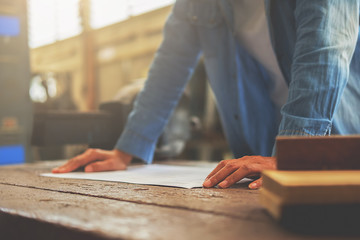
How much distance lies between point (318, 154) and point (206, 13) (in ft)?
3.15

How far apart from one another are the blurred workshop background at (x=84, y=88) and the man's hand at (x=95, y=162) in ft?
1.48

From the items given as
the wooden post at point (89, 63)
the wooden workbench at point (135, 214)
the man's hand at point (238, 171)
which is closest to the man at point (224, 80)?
the man's hand at point (238, 171)

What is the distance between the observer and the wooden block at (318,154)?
485 mm

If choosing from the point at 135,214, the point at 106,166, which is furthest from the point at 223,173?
the point at 106,166

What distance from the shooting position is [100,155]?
1.23 meters

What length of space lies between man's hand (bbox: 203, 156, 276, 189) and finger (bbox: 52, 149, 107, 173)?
55 centimetres

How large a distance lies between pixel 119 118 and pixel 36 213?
1330 millimetres

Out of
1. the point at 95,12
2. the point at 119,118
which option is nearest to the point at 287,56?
the point at 119,118

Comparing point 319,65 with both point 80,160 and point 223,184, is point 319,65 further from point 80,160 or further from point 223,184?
point 80,160

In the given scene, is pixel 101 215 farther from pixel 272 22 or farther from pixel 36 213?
pixel 272 22

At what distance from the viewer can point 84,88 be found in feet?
27.0

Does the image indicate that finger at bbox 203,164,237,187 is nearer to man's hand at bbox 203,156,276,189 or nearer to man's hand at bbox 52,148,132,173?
man's hand at bbox 203,156,276,189

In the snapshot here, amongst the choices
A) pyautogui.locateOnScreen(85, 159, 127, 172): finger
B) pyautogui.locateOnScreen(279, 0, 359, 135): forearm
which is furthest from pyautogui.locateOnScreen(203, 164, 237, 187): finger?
pyautogui.locateOnScreen(85, 159, 127, 172): finger

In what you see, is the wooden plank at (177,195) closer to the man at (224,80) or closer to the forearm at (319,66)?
the forearm at (319,66)
